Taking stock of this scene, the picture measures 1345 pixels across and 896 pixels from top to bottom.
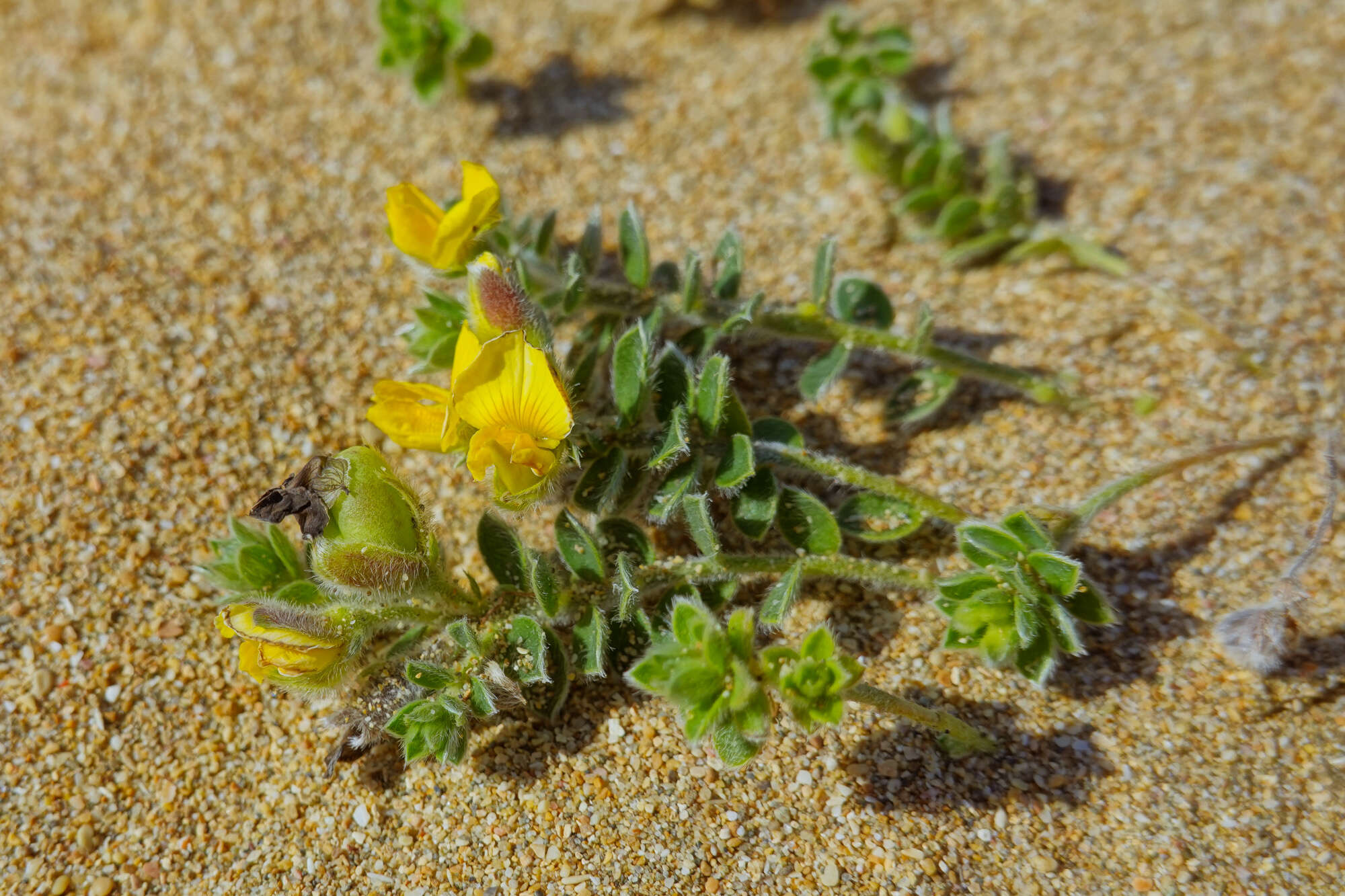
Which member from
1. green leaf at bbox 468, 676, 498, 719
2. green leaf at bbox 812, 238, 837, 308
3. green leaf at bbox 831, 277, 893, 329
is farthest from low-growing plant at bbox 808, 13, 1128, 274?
green leaf at bbox 468, 676, 498, 719

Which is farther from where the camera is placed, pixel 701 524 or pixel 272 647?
pixel 701 524

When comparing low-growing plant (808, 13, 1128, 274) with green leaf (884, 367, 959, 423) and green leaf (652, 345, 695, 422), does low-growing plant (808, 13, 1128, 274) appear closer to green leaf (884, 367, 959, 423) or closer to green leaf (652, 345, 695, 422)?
green leaf (884, 367, 959, 423)

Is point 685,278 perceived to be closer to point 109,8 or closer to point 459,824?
point 459,824

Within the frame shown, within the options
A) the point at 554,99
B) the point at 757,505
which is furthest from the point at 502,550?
the point at 554,99

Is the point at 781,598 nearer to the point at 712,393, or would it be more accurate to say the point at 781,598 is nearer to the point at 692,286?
the point at 712,393

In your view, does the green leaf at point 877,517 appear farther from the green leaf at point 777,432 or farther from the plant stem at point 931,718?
the plant stem at point 931,718

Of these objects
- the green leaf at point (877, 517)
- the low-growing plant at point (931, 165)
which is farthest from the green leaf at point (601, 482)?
the low-growing plant at point (931, 165)

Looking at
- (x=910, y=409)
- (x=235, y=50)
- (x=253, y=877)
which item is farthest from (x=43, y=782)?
(x=235, y=50)
